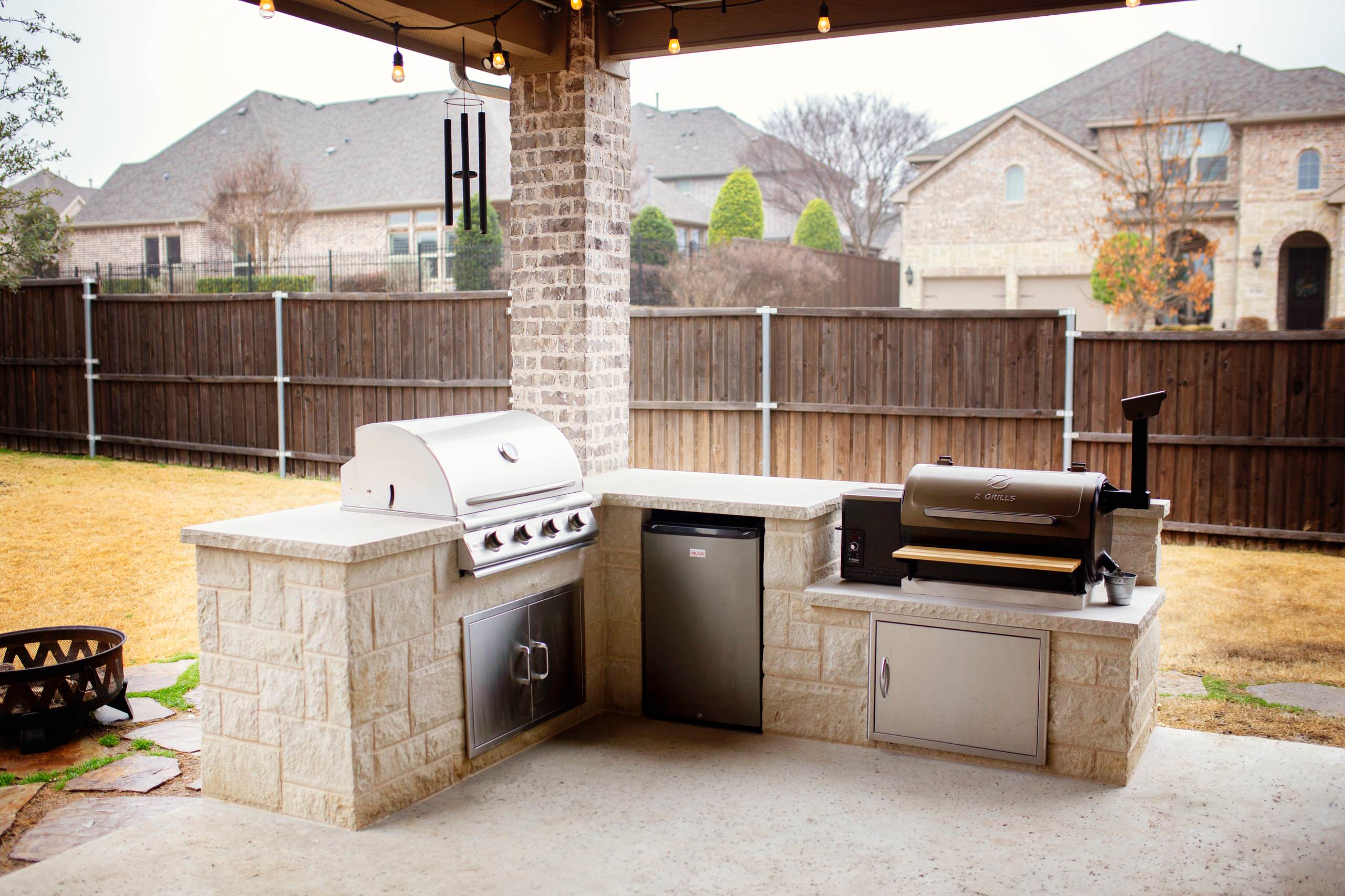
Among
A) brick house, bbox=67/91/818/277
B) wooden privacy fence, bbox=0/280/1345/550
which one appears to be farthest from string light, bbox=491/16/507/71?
brick house, bbox=67/91/818/277

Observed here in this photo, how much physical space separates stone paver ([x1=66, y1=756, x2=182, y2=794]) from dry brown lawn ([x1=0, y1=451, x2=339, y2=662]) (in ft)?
5.24

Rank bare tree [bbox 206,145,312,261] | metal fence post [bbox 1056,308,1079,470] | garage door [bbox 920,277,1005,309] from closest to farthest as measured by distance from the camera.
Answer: metal fence post [bbox 1056,308,1079,470], bare tree [bbox 206,145,312,261], garage door [bbox 920,277,1005,309]

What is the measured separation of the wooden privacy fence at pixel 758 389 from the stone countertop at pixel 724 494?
11.7 feet

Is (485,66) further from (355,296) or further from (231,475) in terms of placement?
(231,475)

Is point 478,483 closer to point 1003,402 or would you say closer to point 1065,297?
point 1003,402

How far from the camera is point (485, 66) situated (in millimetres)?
5312

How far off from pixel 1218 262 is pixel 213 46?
20365 mm

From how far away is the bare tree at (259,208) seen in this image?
2227 cm

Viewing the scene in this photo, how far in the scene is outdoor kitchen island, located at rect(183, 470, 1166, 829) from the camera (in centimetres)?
343

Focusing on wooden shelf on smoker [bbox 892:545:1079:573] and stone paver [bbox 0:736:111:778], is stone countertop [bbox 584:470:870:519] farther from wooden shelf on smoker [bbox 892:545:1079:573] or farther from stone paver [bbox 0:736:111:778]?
stone paver [bbox 0:736:111:778]

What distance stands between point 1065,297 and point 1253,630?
1680 centimetres

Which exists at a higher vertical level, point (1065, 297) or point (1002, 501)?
point (1065, 297)

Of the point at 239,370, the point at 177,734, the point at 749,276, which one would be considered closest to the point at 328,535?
the point at 177,734

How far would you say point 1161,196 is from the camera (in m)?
18.1
